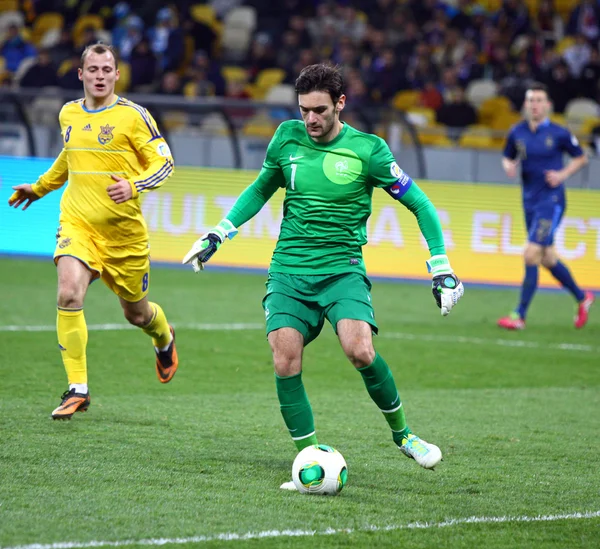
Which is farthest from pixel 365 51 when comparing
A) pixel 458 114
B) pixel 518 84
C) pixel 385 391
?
pixel 385 391

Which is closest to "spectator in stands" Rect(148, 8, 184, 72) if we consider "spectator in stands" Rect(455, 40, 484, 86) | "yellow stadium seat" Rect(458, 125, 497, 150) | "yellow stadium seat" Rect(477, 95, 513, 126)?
"spectator in stands" Rect(455, 40, 484, 86)

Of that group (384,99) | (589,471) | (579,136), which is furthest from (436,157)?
(589,471)

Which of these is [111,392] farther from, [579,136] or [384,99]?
[384,99]

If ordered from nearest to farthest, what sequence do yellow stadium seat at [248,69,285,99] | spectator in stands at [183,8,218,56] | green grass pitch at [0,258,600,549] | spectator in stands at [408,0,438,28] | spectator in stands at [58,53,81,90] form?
green grass pitch at [0,258,600,549], spectator in stands at [58,53,81,90], yellow stadium seat at [248,69,285,99], spectator in stands at [408,0,438,28], spectator in stands at [183,8,218,56]

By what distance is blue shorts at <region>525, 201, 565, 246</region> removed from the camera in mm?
11195

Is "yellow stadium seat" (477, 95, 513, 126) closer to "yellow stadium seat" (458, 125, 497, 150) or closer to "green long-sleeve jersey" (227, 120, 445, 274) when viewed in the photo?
"yellow stadium seat" (458, 125, 497, 150)

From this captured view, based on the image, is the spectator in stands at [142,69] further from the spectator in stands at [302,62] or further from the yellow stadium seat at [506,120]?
the yellow stadium seat at [506,120]

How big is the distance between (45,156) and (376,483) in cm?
1192

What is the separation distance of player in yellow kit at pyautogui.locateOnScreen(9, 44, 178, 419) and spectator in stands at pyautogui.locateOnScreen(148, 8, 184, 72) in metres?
14.3

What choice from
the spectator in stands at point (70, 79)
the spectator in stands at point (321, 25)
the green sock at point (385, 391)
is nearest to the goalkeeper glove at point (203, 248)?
the green sock at point (385, 391)

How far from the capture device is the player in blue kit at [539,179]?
11195 mm

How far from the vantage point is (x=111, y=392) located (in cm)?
738

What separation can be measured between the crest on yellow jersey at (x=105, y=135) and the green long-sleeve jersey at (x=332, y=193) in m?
1.62

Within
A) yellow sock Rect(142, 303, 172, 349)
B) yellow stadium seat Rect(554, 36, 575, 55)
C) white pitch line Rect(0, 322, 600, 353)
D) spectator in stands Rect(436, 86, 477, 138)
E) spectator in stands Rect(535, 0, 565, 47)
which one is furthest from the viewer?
spectator in stands Rect(535, 0, 565, 47)
